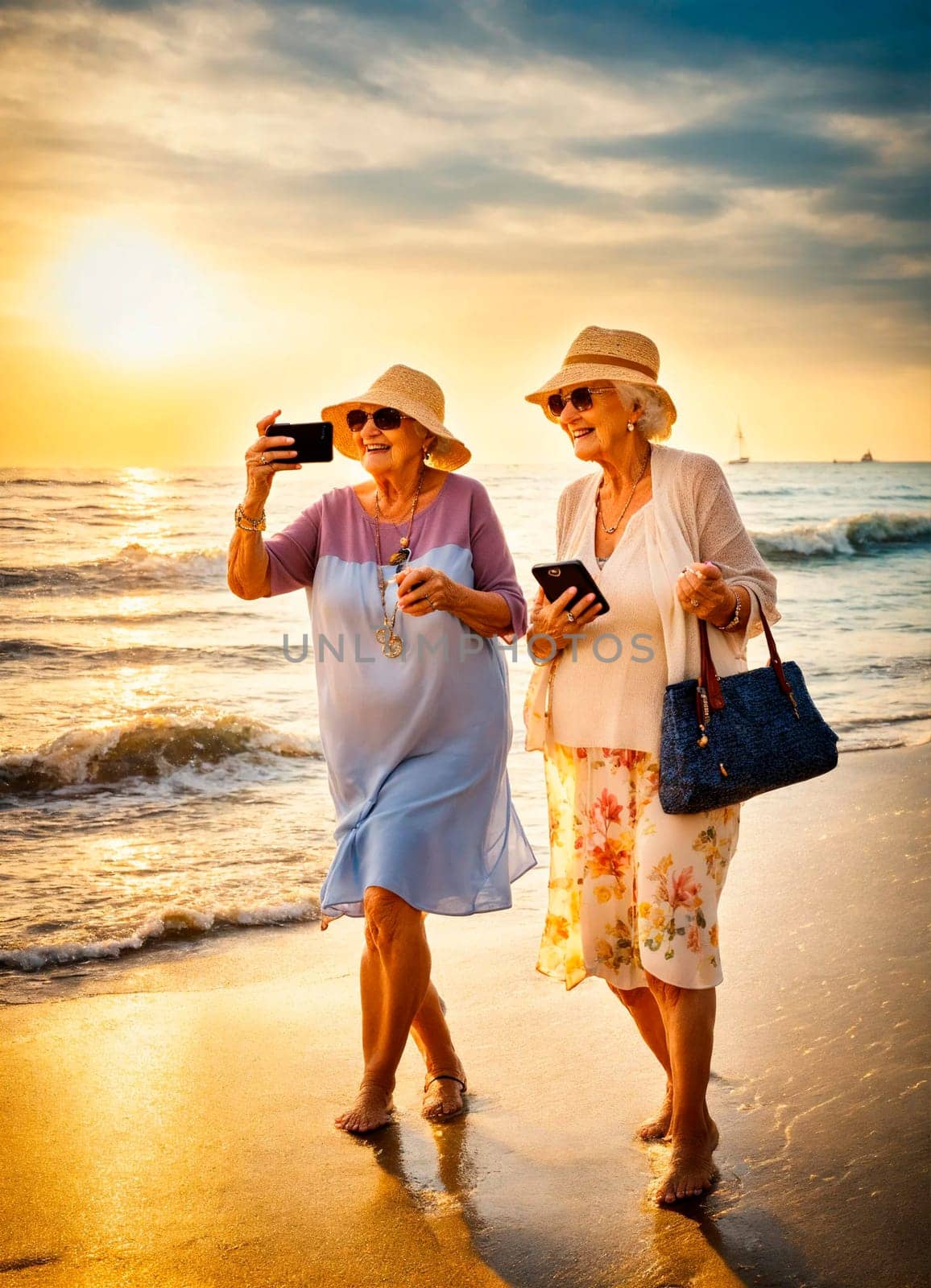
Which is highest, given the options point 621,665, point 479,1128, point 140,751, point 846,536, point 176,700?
point 846,536

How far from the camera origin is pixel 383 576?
11.3ft

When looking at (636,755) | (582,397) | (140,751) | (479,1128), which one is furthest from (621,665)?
(140,751)

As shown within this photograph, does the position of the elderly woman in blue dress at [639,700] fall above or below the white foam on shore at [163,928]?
above

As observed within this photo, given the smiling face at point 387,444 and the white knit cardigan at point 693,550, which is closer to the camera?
the white knit cardigan at point 693,550

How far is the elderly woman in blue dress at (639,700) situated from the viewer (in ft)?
9.62

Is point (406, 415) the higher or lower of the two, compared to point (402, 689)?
higher

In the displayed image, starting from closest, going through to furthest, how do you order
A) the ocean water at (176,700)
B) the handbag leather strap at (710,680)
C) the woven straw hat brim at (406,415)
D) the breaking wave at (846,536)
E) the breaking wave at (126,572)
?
1. the handbag leather strap at (710,680)
2. the woven straw hat brim at (406,415)
3. the ocean water at (176,700)
4. the breaking wave at (126,572)
5. the breaking wave at (846,536)

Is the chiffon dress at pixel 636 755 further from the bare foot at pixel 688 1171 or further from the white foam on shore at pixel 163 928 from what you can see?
the white foam on shore at pixel 163 928

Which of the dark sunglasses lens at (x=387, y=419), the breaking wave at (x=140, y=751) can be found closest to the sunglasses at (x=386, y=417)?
the dark sunglasses lens at (x=387, y=419)

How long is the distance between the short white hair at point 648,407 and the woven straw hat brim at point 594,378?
1cm

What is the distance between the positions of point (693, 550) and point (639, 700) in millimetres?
404

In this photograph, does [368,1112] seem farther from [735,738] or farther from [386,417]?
[386,417]

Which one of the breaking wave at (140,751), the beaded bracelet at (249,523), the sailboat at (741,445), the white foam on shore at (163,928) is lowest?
the white foam on shore at (163,928)

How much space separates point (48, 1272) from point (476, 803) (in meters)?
1.53
